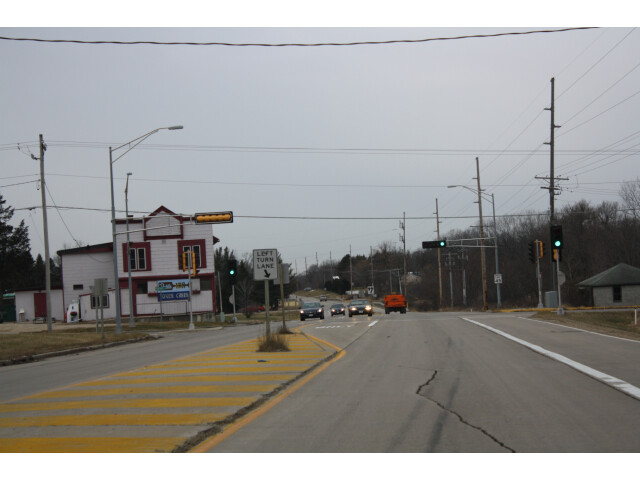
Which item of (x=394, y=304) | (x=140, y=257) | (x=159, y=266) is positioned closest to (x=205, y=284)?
(x=159, y=266)

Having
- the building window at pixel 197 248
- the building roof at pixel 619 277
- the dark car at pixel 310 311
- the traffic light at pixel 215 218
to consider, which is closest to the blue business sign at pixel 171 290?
the building window at pixel 197 248

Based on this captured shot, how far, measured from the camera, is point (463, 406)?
9.82 m

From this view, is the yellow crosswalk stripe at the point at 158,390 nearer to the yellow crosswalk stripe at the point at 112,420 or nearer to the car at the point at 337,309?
the yellow crosswalk stripe at the point at 112,420

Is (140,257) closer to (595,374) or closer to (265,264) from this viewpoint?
(265,264)

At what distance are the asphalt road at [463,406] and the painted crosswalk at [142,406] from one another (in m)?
0.78

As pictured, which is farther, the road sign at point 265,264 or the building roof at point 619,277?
the building roof at point 619,277

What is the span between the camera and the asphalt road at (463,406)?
755cm

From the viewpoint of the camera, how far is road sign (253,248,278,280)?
2080 centimetres

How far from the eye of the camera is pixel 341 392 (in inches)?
457

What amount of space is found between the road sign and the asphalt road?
4.23m

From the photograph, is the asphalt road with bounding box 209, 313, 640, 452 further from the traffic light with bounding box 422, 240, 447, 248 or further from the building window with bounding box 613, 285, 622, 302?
the building window with bounding box 613, 285, 622, 302

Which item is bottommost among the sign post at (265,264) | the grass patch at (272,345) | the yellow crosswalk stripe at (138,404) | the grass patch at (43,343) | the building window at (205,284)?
the grass patch at (43,343)

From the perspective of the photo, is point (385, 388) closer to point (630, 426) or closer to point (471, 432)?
point (471, 432)

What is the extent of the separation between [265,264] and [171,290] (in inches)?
1528
